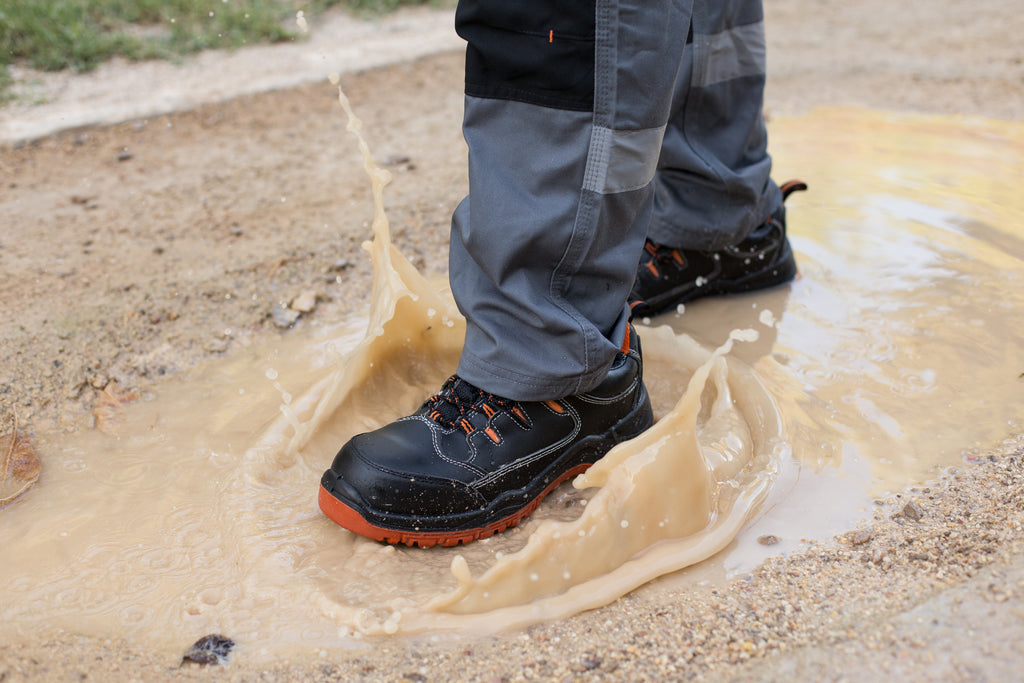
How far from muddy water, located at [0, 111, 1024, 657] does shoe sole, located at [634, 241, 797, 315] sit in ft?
0.11

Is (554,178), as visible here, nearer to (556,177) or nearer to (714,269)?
(556,177)

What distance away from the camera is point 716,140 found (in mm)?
2039

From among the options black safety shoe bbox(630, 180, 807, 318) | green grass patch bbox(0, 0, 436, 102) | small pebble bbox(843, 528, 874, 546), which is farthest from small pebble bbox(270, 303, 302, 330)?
green grass patch bbox(0, 0, 436, 102)

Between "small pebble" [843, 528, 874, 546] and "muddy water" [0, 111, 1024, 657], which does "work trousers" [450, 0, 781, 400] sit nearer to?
"muddy water" [0, 111, 1024, 657]

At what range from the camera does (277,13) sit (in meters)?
4.50

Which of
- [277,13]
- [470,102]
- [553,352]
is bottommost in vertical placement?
[277,13]

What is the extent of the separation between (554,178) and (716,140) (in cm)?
88

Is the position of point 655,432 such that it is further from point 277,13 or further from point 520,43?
point 277,13

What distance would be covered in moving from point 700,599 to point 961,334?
1091mm

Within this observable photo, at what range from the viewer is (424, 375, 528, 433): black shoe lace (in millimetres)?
1469

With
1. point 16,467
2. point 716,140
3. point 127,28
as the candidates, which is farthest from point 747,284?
point 127,28

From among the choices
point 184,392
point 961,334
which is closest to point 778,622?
point 961,334

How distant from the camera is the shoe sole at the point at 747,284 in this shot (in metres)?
2.17

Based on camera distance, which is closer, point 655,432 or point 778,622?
point 778,622
